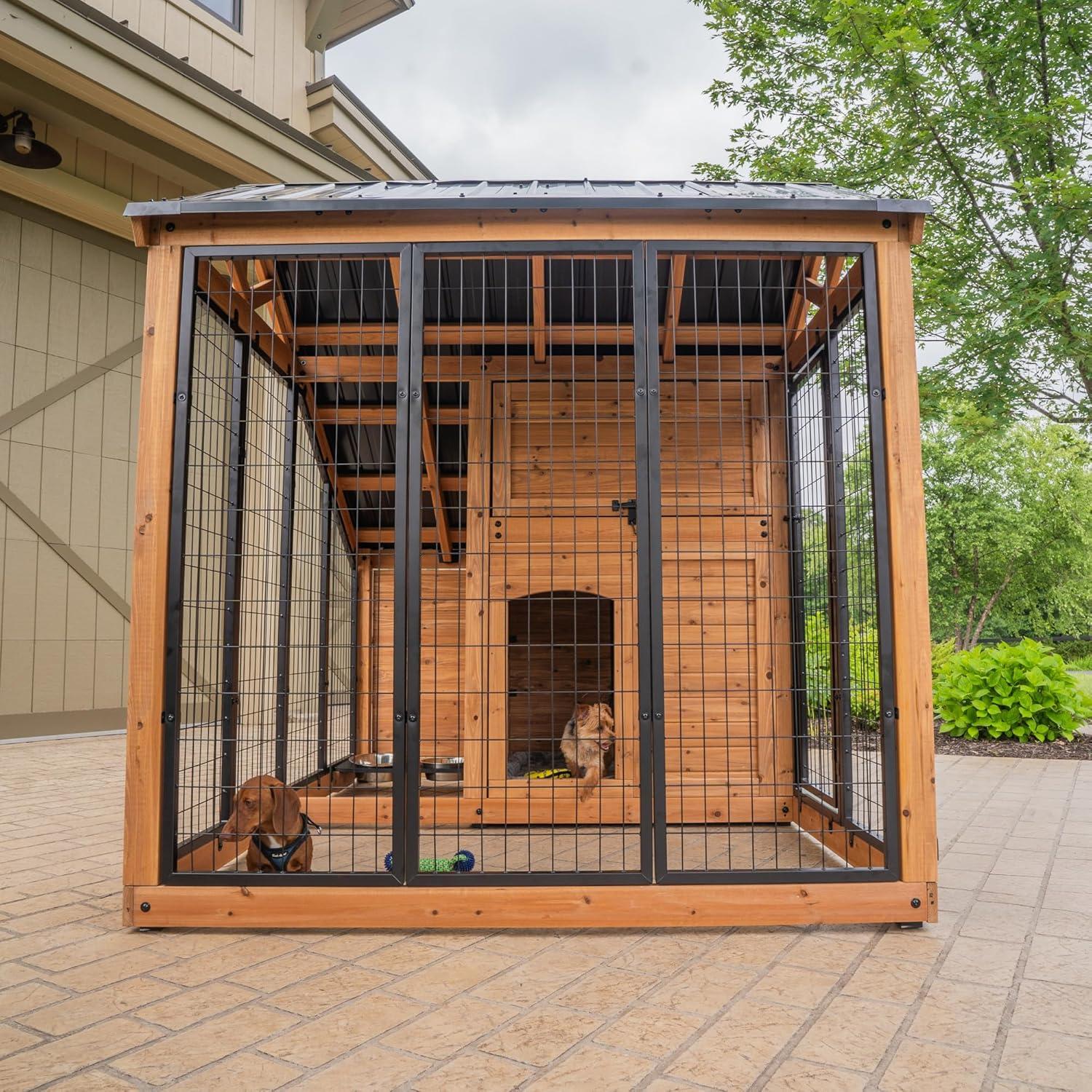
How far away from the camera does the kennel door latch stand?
4.14m

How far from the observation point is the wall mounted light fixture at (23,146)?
6605 millimetres

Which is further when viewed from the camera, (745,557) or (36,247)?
(36,247)

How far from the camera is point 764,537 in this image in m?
4.33

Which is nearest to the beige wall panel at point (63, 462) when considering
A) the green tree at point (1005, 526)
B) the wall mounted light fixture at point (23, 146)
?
the wall mounted light fixture at point (23, 146)

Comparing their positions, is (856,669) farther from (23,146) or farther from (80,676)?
(23,146)

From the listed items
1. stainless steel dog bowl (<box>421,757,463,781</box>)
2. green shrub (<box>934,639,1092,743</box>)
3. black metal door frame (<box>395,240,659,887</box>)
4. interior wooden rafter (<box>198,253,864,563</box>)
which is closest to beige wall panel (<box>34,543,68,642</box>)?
interior wooden rafter (<box>198,253,864,563</box>)

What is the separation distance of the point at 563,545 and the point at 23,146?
5.43m

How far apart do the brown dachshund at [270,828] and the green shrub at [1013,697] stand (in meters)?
6.22

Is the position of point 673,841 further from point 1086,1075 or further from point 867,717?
point 1086,1075

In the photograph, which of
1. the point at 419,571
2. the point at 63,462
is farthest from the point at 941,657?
the point at 63,462

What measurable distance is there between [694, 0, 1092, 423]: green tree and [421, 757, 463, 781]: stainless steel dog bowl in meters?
5.22

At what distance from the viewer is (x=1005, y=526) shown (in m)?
19.1

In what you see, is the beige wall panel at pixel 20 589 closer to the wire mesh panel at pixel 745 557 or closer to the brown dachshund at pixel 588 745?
the brown dachshund at pixel 588 745

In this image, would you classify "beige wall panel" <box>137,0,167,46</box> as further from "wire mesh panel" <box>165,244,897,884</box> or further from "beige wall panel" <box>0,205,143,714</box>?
"wire mesh panel" <box>165,244,897,884</box>
